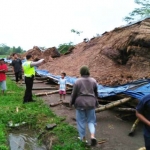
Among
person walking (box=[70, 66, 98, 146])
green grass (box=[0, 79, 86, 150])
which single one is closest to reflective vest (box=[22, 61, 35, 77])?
green grass (box=[0, 79, 86, 150])

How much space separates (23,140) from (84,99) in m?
2.19

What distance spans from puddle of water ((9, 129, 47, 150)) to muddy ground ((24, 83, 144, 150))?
1177mm

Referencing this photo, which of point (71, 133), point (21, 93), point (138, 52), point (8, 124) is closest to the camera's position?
point (71, 133)

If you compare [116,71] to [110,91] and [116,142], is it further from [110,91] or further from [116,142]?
[116,142]

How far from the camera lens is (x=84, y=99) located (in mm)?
5312

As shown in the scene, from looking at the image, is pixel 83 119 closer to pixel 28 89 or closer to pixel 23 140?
pixel 23 140

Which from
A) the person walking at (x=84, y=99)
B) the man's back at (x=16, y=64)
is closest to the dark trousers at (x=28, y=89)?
the person walking at (x=84, y=99)

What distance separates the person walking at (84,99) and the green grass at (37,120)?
0.42 meters

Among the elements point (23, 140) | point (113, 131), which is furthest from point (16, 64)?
point (113, 131)

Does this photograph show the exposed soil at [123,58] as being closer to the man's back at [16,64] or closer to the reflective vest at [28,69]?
the reflective vest at [28,69]

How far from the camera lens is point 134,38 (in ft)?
40.6

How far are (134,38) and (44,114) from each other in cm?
680

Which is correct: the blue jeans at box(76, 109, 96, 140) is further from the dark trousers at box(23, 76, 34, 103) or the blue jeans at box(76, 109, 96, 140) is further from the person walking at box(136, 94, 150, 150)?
the dark trousers at box(23, 76, 34, 103)

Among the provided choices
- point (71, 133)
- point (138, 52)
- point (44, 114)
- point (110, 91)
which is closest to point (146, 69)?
point (138, 52)
